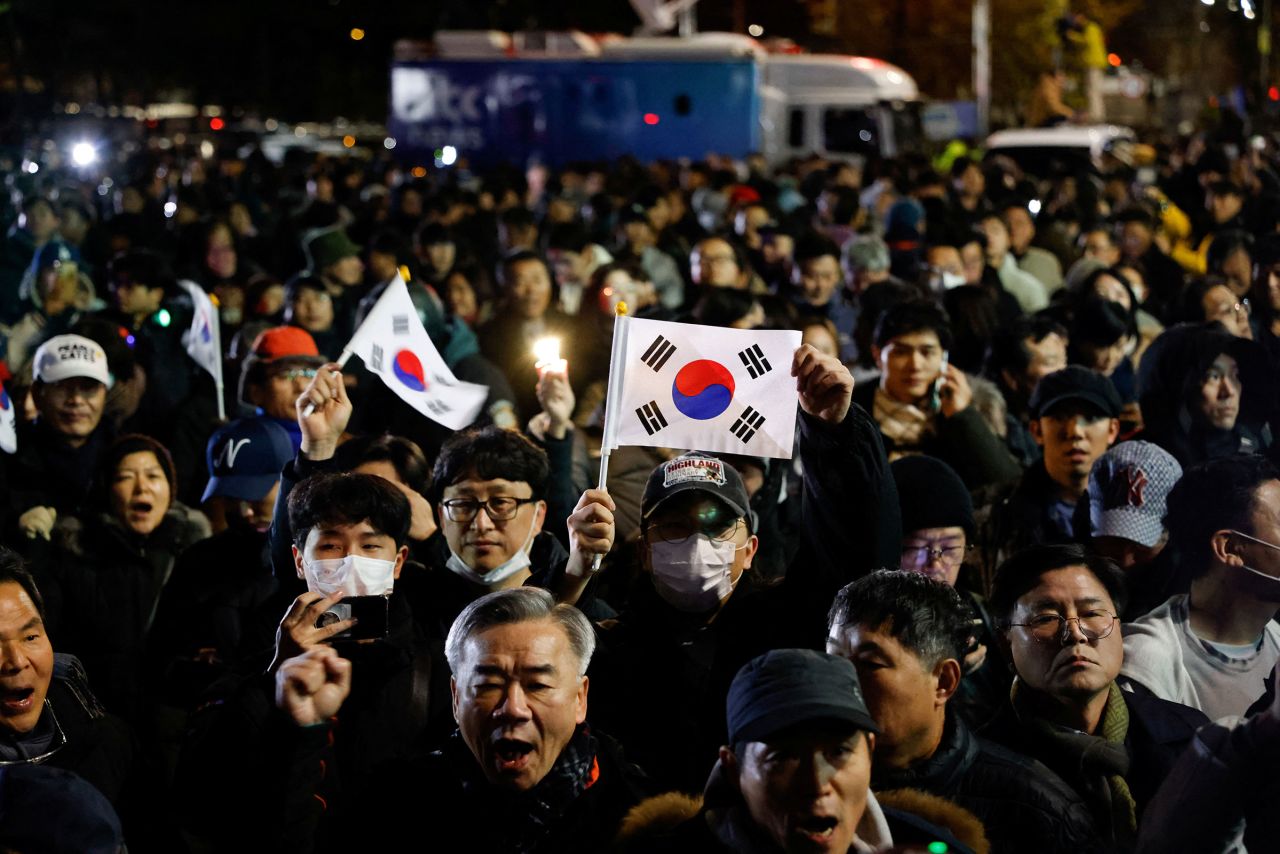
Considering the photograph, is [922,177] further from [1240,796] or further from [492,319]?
[1240,796]

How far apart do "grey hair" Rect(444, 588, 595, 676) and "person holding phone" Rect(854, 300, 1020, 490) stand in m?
3.05

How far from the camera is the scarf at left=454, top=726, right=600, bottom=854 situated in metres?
3.80

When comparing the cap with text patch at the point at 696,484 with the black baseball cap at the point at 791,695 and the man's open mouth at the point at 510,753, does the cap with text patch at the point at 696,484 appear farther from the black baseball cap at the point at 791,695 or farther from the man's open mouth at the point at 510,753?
the black baseball cap at the point at 791,695

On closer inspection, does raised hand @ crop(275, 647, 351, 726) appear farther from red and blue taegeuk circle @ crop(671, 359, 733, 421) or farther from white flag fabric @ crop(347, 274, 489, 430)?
white flag fabric @ crop(347, 274, 489, 430)

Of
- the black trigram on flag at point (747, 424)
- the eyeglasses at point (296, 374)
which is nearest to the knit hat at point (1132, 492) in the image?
the black trigram on flag at point (747, 424)

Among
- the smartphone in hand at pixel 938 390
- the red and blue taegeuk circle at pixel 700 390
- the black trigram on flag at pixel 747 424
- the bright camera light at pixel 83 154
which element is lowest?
the smartphone in hand at pixel 938 390

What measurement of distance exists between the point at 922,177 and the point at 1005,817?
47.0 ft

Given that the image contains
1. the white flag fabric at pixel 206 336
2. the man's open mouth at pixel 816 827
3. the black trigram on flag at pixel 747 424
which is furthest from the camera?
the white flag fabric at pixel 206 336

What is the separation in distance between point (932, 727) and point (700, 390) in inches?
47.8

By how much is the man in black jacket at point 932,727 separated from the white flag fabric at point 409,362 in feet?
9.78

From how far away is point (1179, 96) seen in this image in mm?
43594

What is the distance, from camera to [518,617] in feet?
13.0

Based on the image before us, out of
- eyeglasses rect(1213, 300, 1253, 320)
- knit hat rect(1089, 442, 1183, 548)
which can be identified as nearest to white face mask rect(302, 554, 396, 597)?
knit hat rect(1089, 442, 1183, 548)

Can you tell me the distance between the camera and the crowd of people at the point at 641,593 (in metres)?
3.75
